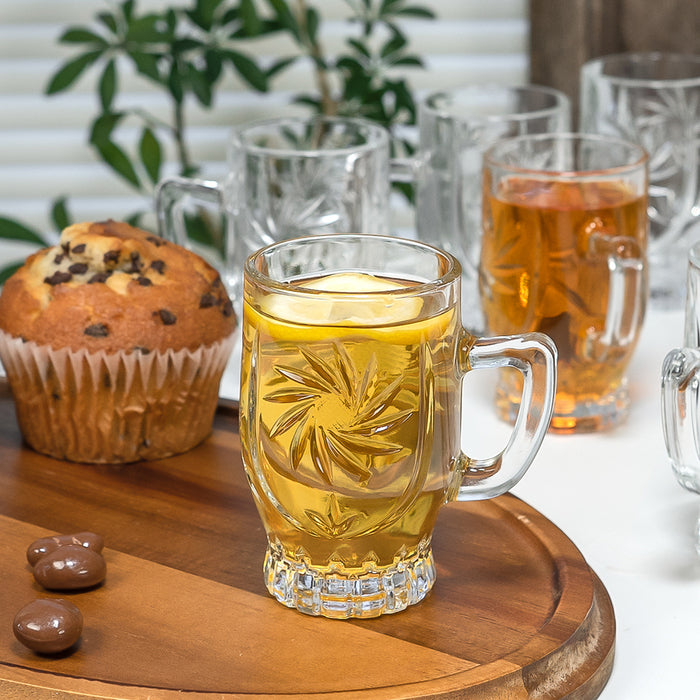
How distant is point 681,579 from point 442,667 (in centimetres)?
21

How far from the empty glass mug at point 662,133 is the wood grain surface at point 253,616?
546 millimetres

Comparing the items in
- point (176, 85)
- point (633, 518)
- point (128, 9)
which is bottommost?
point (633, 518)

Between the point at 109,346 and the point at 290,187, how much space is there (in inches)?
9.6

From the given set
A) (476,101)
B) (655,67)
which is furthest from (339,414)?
(655,67)

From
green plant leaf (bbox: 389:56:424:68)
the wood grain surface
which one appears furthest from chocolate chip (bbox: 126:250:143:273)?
green plant leaf (bbox: 389:56:424:68)

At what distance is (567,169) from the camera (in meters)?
1.03

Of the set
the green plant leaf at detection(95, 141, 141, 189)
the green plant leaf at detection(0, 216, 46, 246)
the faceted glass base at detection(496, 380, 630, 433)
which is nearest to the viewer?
the faceted glass base at detection(496, 380, 630, 433)

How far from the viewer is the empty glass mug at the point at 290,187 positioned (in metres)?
1.00

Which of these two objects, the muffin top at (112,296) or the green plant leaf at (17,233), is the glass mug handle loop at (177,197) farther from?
the green plant leaf at (17,233)

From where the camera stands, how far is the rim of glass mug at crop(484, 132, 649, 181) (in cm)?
90

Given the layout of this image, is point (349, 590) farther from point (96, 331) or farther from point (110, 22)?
point (110, 22)

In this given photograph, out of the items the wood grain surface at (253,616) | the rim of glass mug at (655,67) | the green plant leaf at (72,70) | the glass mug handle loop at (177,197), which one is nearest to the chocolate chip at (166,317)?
the wood grain surface at (253,616)

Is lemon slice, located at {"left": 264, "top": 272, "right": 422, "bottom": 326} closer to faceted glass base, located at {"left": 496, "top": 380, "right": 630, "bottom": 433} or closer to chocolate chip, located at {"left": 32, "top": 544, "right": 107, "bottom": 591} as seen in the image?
chocolate chip, located at {"left": 32, "top": 544, "right": 107, "bottom": 591}

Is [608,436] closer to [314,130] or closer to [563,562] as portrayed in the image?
[563,562]
